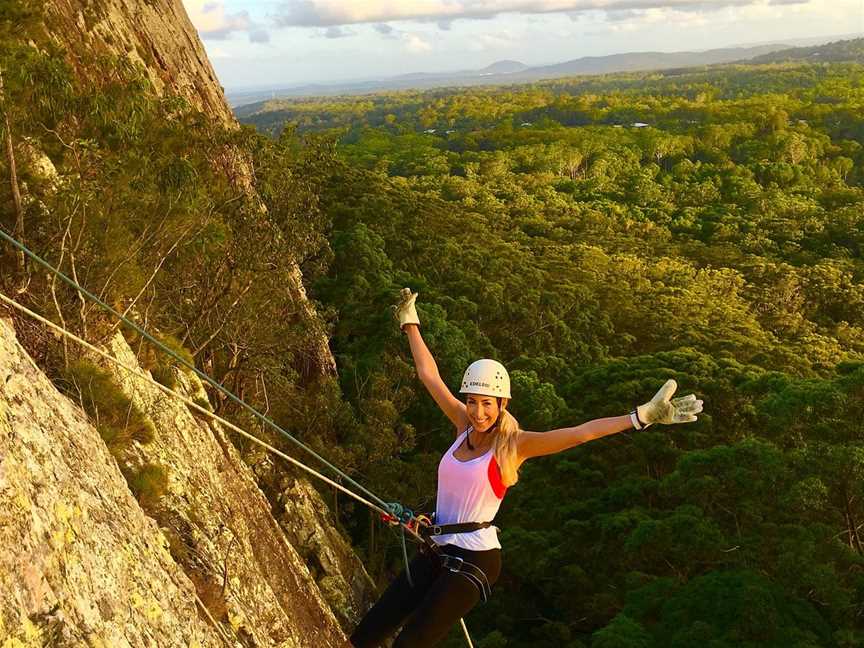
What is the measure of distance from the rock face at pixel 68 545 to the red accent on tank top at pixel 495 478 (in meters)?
2.40

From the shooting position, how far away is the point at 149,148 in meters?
15.9

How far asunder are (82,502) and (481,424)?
264 centimetres

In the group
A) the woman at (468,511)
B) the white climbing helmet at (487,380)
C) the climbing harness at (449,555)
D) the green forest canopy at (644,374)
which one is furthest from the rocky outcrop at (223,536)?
the green forest canopy at (644,374)

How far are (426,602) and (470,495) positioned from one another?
82 centimetres

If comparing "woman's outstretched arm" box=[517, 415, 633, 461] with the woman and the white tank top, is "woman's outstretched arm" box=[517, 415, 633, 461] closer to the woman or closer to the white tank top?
the woman

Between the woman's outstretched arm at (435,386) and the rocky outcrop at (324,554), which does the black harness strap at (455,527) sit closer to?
the woman's outstretched arm at (435,386)

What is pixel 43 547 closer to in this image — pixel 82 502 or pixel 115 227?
pixel 82 502

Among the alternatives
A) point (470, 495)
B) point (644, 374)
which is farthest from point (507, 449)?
point (644, 374)

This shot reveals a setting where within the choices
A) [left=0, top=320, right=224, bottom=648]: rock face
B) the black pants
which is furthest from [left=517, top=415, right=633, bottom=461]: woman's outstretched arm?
[left=0, top=320, right=224, bottom=648]: rock face

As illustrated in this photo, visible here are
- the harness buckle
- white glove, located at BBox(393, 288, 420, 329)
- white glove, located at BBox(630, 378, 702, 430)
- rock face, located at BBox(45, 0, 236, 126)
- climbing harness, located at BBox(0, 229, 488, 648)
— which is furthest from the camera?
rock face, located at BBox(45, 0, 236, 126)

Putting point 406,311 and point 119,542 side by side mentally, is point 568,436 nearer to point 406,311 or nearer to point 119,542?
point 406,311

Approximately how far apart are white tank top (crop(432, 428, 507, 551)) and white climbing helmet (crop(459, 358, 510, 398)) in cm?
41

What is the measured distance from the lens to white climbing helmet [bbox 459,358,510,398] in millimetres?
4754

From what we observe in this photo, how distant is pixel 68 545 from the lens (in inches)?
164
